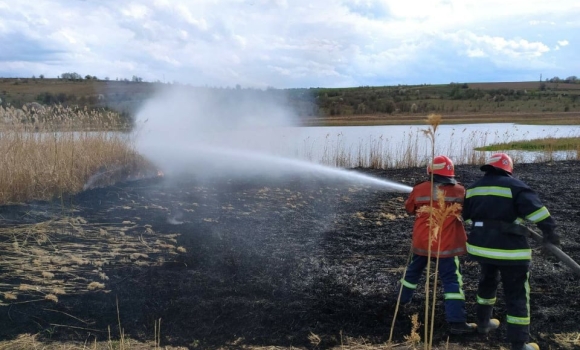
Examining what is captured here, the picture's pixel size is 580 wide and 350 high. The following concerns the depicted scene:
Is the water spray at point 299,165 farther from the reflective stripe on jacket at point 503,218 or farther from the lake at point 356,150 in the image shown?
the reflective stripe on jacket at point 503,218

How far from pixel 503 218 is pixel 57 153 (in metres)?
8.17

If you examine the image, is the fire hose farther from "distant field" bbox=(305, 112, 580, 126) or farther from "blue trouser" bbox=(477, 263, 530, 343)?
"distant field" bbox=(305, 112, 580, 126)

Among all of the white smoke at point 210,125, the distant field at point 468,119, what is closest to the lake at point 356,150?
the white smoke at point 210,125

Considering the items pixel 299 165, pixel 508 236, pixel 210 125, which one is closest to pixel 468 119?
pixel 210 125

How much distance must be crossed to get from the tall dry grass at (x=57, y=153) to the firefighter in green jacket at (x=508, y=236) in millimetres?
6776

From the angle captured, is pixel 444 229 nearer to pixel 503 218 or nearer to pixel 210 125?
pixel 503 218

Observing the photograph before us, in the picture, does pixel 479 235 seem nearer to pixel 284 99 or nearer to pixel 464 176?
pixel 464 176

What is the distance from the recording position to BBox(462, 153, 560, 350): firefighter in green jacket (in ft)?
11.9

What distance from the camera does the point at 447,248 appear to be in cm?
411

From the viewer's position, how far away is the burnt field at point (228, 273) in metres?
3.98

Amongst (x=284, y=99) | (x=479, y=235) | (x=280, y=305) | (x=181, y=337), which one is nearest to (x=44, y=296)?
(x=181, y=337)

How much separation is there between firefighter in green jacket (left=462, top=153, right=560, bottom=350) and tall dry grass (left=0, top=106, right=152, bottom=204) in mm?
6776

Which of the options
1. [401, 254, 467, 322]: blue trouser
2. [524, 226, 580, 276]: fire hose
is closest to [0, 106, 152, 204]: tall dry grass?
[401, 254, 467, 322]: blue trouser

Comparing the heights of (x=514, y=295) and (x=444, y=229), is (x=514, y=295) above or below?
below
